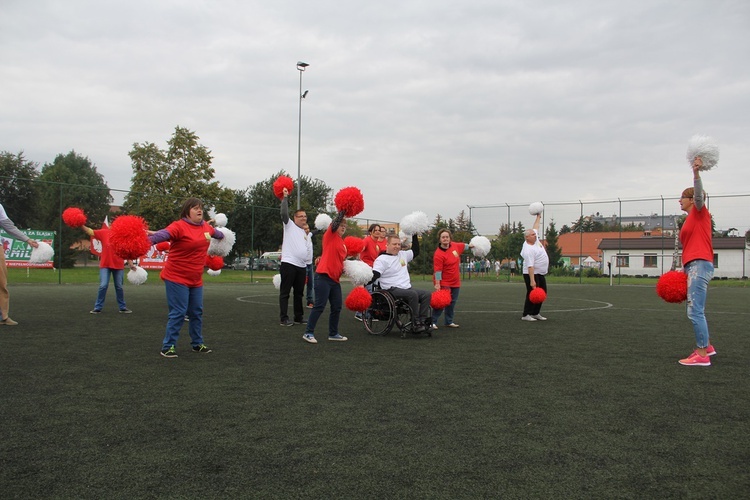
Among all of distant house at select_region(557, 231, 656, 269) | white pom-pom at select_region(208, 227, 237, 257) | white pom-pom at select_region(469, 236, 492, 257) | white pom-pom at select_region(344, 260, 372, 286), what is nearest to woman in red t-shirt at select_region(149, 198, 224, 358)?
white pom-pom at select_region(208, 227, 237, 257)

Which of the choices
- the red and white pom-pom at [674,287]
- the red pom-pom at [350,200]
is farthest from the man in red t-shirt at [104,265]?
the red and white pom-pom at [674,287]

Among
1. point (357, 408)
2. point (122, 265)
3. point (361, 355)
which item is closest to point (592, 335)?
point (361, 355)

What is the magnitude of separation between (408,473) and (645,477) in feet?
4.19

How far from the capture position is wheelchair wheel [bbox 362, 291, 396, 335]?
837 cm

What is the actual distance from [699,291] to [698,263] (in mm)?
300

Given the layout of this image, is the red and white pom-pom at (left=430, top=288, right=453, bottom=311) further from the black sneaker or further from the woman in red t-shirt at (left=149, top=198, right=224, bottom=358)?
the black sneaker

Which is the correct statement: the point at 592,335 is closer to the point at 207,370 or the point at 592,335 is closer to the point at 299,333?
the point at 299,333

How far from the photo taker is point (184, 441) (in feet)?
11.9

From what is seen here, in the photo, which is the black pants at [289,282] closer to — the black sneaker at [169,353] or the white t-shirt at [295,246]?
the white t-shirt at [295,246]

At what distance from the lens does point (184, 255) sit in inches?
254

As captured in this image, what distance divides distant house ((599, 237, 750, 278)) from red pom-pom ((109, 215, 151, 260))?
41.4 meters

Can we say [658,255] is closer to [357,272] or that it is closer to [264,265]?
[264,265]

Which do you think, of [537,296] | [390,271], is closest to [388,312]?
[390,271]

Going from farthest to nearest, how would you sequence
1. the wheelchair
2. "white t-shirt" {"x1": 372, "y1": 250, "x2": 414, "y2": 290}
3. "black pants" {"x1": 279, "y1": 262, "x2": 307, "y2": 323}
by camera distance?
"black pants" {"x1": 279, "y1": 262, "x2": 307, "y2": 323} < "white t-shirt" {"x1": 372, "y1": 250, "x2": 414, "y2": 290} < the wheelchair
